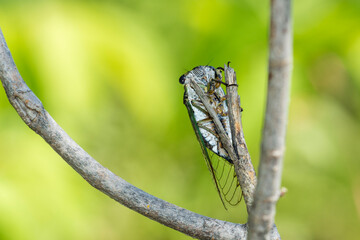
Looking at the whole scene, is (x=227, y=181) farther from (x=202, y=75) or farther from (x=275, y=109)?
(x=275, y=109)

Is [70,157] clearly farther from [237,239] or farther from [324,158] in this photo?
[324,158]

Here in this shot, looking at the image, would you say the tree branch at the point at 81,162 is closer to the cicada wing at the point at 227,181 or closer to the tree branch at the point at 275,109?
the tree branch at the point at 275,109

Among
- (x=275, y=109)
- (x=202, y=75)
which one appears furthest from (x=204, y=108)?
(x=275, y=109)

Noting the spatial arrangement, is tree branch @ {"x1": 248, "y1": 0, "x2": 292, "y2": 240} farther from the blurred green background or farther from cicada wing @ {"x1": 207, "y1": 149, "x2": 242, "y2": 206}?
the blurred green background

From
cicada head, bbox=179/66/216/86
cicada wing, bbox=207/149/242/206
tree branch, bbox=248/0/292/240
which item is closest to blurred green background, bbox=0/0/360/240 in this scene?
cicada wing, bbox=207/149/242/206

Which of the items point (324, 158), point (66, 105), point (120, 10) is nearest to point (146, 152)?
point (66, 105)

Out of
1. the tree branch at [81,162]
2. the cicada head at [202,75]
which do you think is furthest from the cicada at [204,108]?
the tree branch at [81,162]
